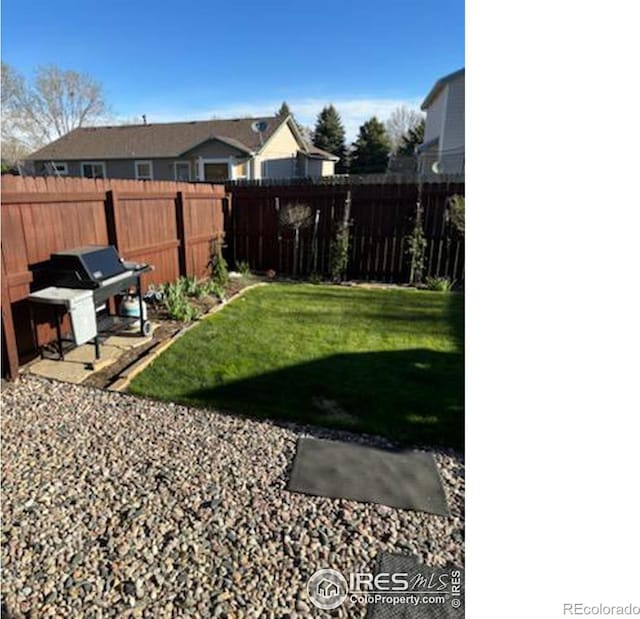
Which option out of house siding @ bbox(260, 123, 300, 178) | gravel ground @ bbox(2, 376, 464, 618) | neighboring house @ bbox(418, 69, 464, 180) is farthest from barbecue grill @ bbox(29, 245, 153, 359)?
house siding @ bbox(260, 123, 300, 178)

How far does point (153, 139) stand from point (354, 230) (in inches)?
726

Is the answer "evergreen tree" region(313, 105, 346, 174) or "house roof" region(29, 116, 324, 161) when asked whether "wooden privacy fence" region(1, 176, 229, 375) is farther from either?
"evergreen tree" region(313, 105, 346, 174)

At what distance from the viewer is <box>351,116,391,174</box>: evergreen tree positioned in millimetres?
34188

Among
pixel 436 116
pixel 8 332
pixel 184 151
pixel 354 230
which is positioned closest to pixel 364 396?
pixel 8 332

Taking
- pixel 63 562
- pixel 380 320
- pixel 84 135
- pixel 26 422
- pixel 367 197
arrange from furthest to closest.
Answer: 1. pixel 84 135
2. pixel 367 197
3. pixel 380 320
4. pixel 26 422
5. pixel 63 562

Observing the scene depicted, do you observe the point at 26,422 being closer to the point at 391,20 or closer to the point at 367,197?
the point at 391,20

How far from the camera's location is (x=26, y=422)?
3.08m

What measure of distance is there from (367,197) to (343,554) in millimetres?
7054

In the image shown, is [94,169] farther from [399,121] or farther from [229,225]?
[399,121]
